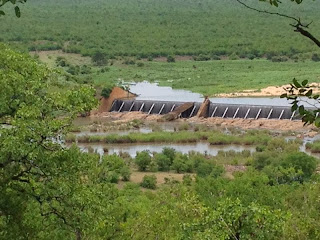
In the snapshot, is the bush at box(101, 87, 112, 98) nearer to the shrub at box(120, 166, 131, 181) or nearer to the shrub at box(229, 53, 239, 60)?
the shrub at box(120, 166, 131, 181)

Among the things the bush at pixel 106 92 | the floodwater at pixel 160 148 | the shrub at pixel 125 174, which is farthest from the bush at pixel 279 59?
the shrub at pixel 125 174

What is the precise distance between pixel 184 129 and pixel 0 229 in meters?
30.0

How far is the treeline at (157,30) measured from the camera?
243 feet

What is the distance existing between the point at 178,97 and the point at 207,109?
622 centimetres

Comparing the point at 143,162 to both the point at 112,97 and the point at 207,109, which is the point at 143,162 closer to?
the point at 207,109

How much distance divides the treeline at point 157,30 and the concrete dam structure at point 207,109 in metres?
22.0

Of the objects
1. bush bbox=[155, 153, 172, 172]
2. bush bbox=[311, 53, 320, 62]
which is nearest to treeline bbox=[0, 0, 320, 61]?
bush bbox=[311, 53, 320, 62]

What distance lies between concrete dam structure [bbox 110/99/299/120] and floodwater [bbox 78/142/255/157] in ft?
16.8

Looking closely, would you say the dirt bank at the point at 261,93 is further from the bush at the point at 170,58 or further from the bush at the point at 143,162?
the bush at the point at 170,58

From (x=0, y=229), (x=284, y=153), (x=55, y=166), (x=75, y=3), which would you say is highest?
(x=55, y=166)

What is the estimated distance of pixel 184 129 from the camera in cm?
3906

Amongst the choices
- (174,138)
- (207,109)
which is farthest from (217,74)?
(174,138)

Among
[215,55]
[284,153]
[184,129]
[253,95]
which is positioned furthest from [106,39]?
[284,153]

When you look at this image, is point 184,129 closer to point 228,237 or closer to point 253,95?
point 253,95
